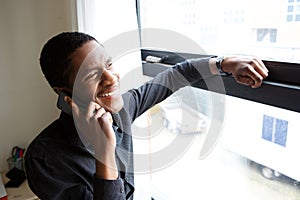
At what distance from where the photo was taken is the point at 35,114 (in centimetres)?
191

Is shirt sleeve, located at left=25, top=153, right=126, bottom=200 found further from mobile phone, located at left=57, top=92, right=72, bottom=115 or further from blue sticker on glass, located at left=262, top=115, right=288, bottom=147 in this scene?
blue sticker on glass, located at left=262, top=115, right=288, bottom=147

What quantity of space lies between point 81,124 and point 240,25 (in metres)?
0.60

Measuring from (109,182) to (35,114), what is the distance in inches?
51.3

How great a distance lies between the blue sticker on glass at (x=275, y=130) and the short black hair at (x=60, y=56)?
627 millimetres

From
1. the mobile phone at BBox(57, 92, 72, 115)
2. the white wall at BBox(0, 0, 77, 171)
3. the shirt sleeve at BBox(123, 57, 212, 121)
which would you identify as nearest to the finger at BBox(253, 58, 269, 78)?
the shirt sleeve at BBox(123, 57, 212, 121)

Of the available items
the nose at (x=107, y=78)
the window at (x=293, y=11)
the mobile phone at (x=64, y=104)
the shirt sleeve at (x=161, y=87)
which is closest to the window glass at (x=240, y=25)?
the window at (x=293, y=11)

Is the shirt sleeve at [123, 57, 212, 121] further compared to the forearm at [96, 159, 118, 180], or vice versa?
the shirt sleeve at [123, 57, 212, 121]

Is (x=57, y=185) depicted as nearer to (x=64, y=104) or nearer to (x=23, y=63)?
(x=64, y=104)

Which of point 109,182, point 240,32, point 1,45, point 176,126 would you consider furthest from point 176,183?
point 1,45

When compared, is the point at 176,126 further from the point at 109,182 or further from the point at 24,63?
the point at 24,63

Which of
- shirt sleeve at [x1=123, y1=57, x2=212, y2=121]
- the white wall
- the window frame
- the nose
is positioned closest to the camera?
the window frame

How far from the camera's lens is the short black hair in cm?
81

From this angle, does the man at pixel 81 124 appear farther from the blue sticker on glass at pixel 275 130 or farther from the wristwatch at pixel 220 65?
the blue sticker on glass at pixel 275 130

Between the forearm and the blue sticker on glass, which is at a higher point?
the blue sticker on glass
